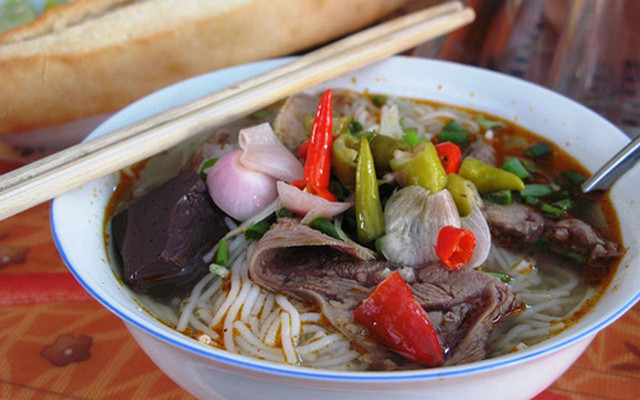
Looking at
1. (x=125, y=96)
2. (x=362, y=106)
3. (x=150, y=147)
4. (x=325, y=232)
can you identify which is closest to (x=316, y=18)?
(x=362, y=106)

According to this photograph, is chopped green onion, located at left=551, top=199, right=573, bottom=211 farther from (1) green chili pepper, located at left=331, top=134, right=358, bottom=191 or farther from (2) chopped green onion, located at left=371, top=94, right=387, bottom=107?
(2) chopped green onion, located at left=371, top=94, right=387, bottom=107

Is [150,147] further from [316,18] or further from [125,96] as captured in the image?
[316,18]

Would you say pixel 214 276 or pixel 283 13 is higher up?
pixel 283 13

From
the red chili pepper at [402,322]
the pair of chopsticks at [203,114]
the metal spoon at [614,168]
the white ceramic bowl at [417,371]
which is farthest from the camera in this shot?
the metal spoon at [614,168]

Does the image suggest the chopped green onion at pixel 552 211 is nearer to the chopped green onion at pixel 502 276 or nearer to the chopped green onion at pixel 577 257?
the chopped green onion at pixel 577 257

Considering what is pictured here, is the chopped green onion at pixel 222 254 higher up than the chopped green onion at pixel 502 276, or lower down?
lower down

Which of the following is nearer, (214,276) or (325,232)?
(325,232)

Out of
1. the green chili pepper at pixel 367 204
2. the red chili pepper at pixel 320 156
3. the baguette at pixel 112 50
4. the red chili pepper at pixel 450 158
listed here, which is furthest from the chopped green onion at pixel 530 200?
the baguette at pixel 112 50

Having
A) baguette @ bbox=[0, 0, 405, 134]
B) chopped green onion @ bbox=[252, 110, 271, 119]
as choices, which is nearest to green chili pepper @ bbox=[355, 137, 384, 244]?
chopped green onion @ bbox=[252, 110, 271, 119]
